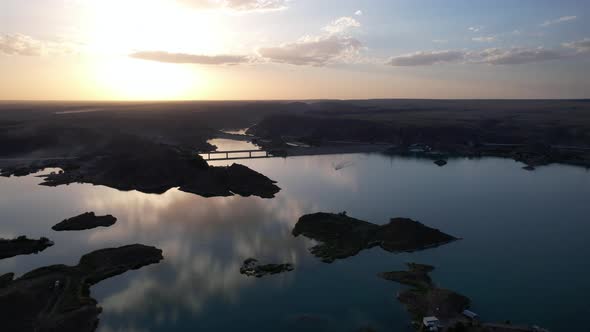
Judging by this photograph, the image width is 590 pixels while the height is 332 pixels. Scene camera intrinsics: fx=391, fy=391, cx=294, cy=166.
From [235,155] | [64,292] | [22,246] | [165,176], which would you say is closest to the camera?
[64,292]

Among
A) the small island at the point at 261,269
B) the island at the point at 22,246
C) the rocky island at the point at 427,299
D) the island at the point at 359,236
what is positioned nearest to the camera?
the rocky island at the point at 427,299

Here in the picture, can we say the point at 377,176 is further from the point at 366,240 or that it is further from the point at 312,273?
the point at 312,273

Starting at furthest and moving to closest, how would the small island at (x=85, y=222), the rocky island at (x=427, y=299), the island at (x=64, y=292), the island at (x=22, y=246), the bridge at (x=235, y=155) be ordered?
the bridge at (x=235, y=155), the small island at (x=85, y=222), the island at (x=22, y=246), the rocky island at (x=427, y=299), the island at (x=64, y=292)

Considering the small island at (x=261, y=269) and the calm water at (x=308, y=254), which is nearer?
the calm water at (x=308, y=254)

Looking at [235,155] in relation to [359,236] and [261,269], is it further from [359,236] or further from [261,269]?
[261,269]

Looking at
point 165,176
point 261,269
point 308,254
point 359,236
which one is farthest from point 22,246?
point 359,236

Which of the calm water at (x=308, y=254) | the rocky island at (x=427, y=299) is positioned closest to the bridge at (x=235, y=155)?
the calm water at (x=308, y=254)

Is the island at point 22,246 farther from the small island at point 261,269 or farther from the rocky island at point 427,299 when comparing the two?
the rocky island at point 427,299
